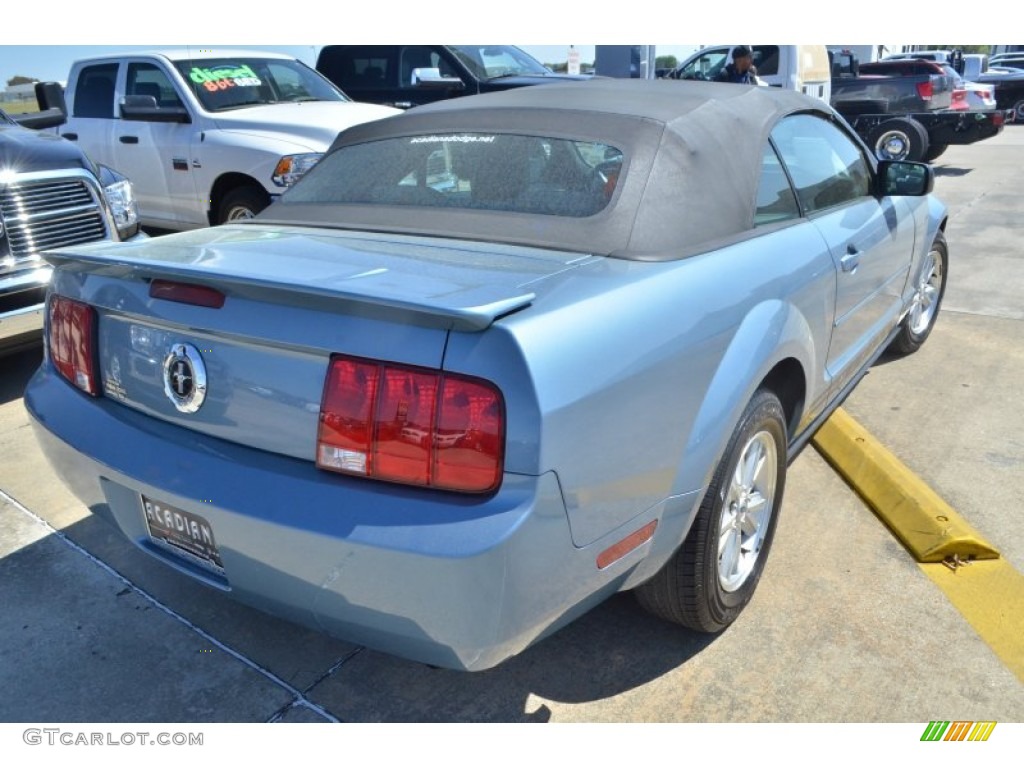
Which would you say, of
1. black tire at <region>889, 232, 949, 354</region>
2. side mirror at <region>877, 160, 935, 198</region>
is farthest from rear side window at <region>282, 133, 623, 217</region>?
black tire at <region>889, 232, 949, 354</region>

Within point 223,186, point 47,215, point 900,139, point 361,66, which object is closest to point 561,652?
point 47,215

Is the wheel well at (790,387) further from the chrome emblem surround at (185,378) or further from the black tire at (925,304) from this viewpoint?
the black tire at (925,304)

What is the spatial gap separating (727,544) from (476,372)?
1249mm

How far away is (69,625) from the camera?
9.02 feet

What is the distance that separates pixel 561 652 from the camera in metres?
2.62

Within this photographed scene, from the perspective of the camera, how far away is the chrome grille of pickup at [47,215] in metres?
4.65

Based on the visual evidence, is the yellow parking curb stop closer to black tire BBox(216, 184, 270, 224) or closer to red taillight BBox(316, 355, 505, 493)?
red taillight BBox(316, 355, 505, 493)

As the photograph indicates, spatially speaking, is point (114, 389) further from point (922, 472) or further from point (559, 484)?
point (922, 472)

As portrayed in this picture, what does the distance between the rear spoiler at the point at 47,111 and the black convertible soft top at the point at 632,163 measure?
3870 millimetres

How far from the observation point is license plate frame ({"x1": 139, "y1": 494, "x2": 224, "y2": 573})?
84.1 inches

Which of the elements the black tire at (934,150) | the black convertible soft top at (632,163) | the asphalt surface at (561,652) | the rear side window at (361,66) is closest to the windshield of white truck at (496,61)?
the rear side window at (361,66)
